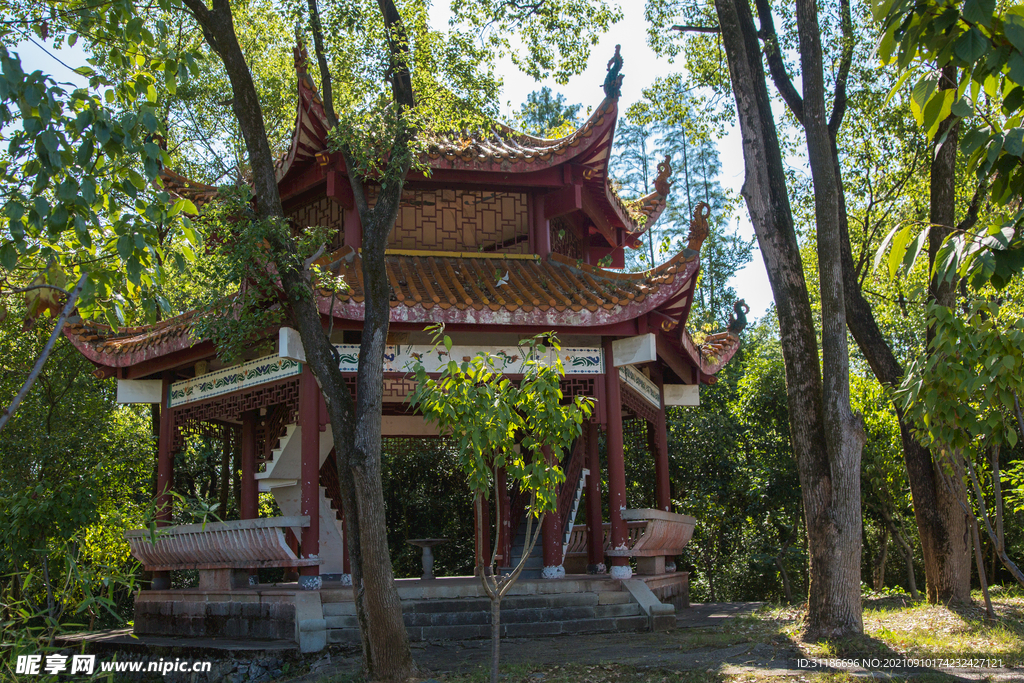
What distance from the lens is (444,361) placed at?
9242 mm

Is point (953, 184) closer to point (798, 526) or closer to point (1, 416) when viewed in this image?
point (798, 526)

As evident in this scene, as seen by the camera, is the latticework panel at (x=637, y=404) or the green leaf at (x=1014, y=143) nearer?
the green leaf at (x=1014, y=143)

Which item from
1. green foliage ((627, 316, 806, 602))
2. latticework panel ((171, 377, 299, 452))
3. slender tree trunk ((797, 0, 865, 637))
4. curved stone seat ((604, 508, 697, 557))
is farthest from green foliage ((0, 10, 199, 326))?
green foliage ((627, 316, 806, 602))

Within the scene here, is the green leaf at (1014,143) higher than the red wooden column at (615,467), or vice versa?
the green leaf at (1014,143)

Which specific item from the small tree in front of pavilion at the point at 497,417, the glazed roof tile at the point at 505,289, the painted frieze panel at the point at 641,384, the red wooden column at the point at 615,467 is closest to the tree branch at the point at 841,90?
the glazed roof tile at the point at 505,289

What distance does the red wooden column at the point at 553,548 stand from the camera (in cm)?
894

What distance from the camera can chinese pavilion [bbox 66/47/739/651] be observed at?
820 cm

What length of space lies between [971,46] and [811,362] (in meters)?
5.51

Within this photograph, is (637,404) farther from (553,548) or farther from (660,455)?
(553,548)

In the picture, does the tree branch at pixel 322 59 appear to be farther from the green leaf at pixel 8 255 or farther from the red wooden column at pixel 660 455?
the red wooden column at pixel 660 455

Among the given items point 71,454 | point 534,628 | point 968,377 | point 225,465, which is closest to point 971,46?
point 968,377

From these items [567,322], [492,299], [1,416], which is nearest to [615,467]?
[567,322]

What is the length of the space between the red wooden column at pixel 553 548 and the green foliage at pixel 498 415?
3.52 meters

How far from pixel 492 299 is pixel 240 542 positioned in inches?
143
